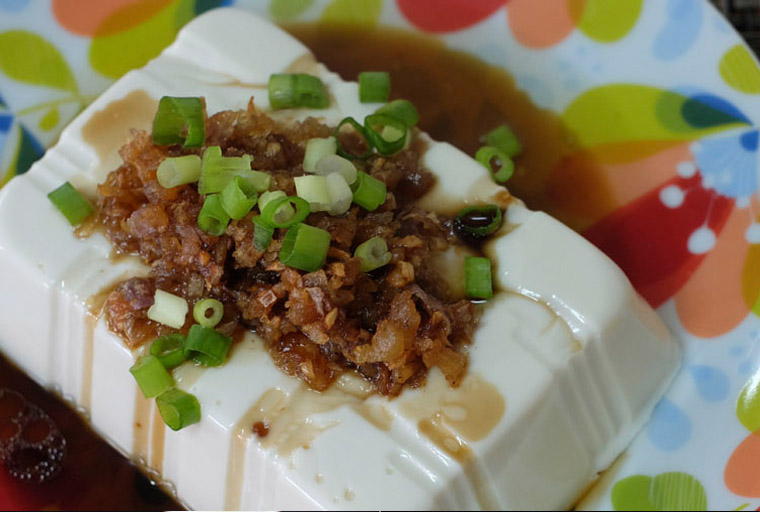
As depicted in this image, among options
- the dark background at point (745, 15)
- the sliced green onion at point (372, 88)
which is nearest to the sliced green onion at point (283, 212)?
the sliced green onion at point (372, 88)

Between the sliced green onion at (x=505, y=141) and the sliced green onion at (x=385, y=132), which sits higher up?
the sliced green onion at (x=385, y=132)

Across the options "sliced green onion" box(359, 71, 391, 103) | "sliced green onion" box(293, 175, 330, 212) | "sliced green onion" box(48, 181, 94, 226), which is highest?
"sliced green onion" box(293, 175, 330, 212)

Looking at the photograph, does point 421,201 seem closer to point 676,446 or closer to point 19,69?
point 676,446

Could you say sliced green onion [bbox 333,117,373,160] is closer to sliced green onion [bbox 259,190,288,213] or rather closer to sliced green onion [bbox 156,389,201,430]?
sliced green onion [bbox 259,190,288,213]

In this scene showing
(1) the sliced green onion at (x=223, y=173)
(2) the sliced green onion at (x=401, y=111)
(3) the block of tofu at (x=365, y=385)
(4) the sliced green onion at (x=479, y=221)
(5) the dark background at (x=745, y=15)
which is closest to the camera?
(3) the block of tofu at (x=365, y=385)

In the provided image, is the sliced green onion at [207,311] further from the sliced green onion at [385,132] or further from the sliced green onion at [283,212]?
the sliced green onion at [385,132]

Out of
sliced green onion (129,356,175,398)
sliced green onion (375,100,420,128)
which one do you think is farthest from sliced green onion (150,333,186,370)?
sliced green onion (375,100,420,128)
